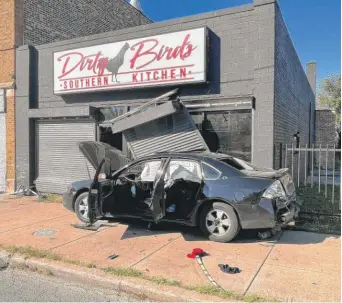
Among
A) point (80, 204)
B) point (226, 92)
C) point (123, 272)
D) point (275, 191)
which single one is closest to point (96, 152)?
point (80, 204)

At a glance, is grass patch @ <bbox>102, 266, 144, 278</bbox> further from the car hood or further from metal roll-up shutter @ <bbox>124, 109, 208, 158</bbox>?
metal roll-up shutter @ <bbox>124, 109, 208, 158</bbox>

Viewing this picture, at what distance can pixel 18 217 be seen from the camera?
8.21 metres

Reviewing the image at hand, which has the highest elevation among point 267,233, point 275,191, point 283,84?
point 283,84

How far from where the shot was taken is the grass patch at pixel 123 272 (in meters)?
4.55

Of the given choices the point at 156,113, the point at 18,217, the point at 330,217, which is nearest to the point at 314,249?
the point at 330,217

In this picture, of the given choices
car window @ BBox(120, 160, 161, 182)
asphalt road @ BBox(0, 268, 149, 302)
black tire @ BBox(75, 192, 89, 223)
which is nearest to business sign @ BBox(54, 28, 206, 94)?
car window @ BBox(120, 160, 161, 182)

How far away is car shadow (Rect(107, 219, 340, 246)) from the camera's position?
20.1 feet

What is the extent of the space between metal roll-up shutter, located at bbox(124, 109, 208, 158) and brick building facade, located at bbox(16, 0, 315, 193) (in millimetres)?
592

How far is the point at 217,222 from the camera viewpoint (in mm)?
6156

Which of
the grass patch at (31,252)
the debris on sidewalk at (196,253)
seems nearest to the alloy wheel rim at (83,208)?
the grass patch at (31,252)

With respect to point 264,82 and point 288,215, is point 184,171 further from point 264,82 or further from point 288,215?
point 264,82

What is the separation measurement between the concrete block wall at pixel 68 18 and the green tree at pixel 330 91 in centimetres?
1979

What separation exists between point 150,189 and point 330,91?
94.6ft

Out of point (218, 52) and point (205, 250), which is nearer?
point (205, 250)
